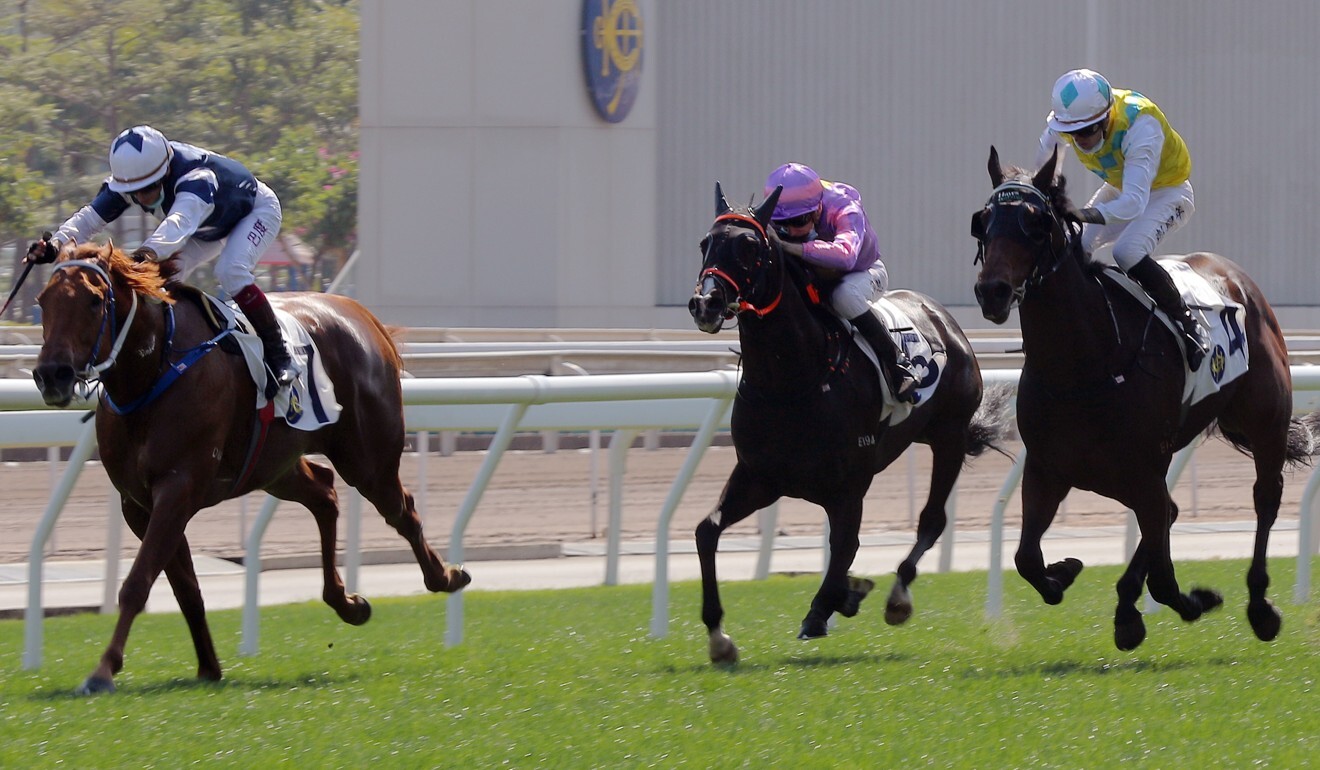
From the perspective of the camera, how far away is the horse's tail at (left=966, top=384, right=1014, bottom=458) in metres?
7.78

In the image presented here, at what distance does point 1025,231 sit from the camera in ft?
19.4

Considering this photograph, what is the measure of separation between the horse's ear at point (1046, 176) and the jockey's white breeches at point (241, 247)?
2507mm

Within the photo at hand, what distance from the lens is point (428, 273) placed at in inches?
977

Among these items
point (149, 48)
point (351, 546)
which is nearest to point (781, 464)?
point (351, 546)

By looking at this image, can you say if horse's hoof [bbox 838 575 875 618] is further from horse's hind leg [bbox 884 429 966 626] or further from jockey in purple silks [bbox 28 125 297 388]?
jockey in purple silks [bbox 28 125 297 388]

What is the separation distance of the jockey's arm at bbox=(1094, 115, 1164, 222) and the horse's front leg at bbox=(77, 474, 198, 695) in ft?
10.1

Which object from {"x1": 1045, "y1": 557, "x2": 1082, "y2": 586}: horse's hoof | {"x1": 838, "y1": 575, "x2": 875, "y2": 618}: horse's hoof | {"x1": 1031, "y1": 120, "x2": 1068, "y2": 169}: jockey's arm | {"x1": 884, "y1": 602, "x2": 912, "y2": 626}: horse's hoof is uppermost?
{"x1": 1031, "y1": 120, "x2": 1068, "y2": 169}: jockey's arm

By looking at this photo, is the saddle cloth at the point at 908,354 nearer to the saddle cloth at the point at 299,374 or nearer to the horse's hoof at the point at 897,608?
the horse's hoof at the point at 897,608

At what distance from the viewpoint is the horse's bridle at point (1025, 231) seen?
5914 mm

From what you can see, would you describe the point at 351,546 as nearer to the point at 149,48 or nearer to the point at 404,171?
the point at 404,171

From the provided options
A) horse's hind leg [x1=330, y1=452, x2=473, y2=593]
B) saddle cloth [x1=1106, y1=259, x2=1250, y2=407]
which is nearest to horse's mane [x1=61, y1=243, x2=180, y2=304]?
horse's hind leg [x1=330, y1=452, x2=473, y2=593]

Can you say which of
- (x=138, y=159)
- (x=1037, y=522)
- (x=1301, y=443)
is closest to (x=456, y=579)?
(x=138, y=159)

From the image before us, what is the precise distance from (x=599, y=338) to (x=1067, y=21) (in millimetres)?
11200

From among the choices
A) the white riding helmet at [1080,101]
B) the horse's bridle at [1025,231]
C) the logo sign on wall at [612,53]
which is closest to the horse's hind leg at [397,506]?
the horse's bridle at [1025,231]
